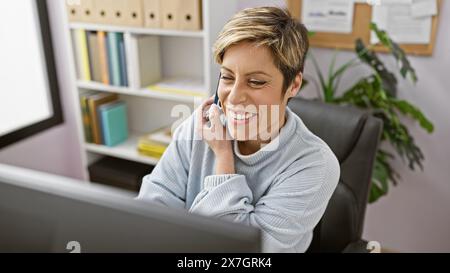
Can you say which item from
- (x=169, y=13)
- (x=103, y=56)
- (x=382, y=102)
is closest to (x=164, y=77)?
(x=103, y=56)

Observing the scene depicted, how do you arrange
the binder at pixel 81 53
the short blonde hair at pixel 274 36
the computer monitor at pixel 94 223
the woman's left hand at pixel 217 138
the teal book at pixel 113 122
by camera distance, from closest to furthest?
the computer monitor at pixel 94 223 → the short blonde hair at pixel 274 36 → the woman's left hand at pixel 217 138 → the binder at pixel 81 53 → the teal book at pixel 113 122

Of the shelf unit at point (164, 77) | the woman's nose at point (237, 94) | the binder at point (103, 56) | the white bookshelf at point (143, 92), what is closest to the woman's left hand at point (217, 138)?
the woman's nose at point (237, 94)

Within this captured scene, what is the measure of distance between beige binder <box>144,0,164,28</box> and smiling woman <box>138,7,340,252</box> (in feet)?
2.97

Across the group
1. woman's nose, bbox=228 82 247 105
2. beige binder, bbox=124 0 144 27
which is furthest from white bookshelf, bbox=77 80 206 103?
woman's nose, bbox=228 82 247 105

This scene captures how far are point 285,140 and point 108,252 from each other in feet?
1.77

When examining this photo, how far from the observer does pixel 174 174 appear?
1.01 m

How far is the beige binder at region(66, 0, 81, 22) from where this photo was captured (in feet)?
6.21

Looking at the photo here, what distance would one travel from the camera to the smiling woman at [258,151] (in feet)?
2.58

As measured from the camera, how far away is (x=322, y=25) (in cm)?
181

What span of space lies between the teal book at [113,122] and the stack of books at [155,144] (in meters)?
0.18

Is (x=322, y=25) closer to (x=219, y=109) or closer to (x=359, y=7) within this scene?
(x=359, y=7)

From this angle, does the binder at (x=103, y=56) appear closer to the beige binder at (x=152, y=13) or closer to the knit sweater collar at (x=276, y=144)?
the beige binder at (x=152, y=13)

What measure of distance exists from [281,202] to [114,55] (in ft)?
4.54

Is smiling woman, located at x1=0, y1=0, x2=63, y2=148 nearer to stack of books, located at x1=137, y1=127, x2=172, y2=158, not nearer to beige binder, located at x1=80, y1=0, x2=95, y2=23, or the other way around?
beige binder, located at x1=80, y1=0, x2=95, y2=23
